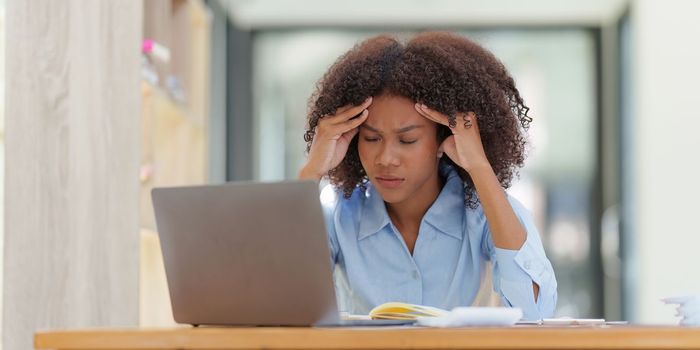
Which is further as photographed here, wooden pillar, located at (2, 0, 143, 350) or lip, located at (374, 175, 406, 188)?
wooden pillar, located at (2, 0, 143, 350)

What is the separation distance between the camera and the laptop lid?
5.06 ft

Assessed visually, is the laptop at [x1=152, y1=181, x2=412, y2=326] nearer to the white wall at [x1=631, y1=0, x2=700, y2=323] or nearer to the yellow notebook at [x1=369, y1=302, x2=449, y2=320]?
the yellow notebook at [x1=369, y1=302, x2=449, y2=320]

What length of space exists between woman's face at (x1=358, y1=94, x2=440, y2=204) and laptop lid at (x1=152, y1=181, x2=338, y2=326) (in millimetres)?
717

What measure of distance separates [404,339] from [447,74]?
1045 mm

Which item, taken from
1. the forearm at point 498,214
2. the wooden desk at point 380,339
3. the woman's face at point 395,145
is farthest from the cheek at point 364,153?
the wooden desk at point 380,339

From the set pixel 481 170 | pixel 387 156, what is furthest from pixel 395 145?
pixel 481 170

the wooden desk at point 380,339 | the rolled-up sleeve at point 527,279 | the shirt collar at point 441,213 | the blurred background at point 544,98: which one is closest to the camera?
the wooden desk at point 380,339

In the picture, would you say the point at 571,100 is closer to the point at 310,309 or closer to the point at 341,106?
the point at 341,106

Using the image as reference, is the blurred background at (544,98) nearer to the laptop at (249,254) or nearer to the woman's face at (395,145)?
the woman's face at (395,145)

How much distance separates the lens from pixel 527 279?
2.17 metres

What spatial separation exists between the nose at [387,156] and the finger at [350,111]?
0.26ft

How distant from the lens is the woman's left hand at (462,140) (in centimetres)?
226

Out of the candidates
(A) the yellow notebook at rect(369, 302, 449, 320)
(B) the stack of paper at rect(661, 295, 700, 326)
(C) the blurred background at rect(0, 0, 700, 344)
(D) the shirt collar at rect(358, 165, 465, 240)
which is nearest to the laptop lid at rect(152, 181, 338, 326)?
(A) the yellow notebook at rect(369, 302, 449, 320)

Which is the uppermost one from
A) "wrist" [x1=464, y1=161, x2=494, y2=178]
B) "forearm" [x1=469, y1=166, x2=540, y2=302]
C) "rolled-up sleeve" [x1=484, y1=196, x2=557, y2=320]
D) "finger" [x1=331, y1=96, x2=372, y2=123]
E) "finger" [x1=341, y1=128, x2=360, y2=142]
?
"finger" [x1=331, y1=96, x2=372, y2=123]
